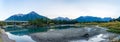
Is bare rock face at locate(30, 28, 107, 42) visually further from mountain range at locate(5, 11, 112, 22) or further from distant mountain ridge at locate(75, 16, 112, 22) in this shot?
distant mountain ridge at locate(75, 16, 112, 22)

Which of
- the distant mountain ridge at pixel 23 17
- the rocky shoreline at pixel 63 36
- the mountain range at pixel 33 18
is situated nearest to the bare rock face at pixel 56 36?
the rocky shoreline at pixel 63 36

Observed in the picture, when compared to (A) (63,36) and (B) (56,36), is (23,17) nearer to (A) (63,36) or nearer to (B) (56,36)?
(B) (56,36)

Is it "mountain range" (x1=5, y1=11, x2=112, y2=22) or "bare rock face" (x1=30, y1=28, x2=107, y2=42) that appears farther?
"mountain range" (x1=5, y1=11, x2=112, y2=22)

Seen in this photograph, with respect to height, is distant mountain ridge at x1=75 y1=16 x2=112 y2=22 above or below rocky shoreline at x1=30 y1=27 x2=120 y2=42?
above

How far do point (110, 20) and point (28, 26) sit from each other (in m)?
11.8

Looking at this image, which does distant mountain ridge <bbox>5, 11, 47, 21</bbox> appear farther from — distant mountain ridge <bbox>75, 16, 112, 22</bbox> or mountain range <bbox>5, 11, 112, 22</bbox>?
distant mountain ridge <bbox>75, 16, 112, 22</bbox>

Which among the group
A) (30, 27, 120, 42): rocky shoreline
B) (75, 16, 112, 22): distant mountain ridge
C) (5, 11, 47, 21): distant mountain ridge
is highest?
(5, 11, 47, 21): distant mountain ridge

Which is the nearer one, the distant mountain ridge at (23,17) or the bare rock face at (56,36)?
the bare rock face at (56,36)

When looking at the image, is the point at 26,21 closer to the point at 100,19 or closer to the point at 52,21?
the point at 52,21

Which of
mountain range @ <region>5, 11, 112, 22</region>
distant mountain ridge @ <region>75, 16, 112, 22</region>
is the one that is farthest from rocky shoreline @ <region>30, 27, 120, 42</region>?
distant mountain ridge @ <region>75, 16, 112, 22</region>

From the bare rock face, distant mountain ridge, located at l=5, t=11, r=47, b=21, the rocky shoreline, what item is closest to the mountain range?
distant mountain ridge, located at l=5, t=11, r=47, b=21

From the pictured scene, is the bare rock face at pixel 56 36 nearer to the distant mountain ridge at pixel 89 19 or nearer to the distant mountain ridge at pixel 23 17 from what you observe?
the distant mountain ridge at pixel 23 17

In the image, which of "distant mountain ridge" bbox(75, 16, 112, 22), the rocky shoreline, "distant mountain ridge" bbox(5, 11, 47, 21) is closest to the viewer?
the rocky shoreline

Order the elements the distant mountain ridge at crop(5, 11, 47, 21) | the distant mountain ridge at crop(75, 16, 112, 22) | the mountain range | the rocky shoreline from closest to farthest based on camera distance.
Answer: the rocky shoreline, the mountain range, the distant mountain ridge at crop(5, 11, 47, 21), the distant mountain ridge at crop(75, 16, 112, 22)
